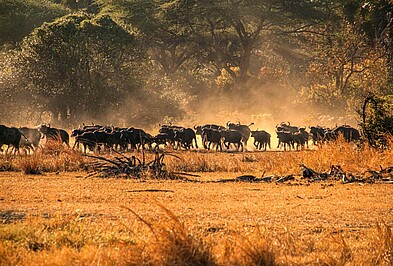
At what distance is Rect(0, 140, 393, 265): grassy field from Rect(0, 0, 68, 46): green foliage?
38.1 m

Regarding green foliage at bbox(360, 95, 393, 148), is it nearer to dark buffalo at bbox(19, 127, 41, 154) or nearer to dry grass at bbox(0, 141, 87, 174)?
dry grass at bbox(0, 141, 87, 174)

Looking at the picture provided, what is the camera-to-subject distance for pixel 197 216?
41.0 feet

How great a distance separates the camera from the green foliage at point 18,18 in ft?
191

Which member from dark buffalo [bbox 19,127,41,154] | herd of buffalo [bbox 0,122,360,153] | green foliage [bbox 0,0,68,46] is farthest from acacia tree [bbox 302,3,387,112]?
dark buffalo [bbox 19,127,41,154]

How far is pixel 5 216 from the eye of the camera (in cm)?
1227

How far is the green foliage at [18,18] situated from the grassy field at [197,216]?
38.1 metres

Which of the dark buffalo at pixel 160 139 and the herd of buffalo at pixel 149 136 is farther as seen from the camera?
the dark buffalo at pixel 160 139

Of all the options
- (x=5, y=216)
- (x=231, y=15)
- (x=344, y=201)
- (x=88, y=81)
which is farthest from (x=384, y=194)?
(x=231, y=15)

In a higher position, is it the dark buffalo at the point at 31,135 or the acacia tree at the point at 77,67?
the acacia tree at the point at 77,67

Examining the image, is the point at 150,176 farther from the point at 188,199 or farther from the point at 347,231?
the point at 347,231

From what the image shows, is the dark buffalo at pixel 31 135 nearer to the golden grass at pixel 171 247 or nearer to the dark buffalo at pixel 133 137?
the dark buffalo at pixel 133 137

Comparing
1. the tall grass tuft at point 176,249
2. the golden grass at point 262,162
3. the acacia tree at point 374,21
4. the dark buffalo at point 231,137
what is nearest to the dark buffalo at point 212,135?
the dark buffalo at point 231,137

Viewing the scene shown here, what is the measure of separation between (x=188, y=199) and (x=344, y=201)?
2.93m

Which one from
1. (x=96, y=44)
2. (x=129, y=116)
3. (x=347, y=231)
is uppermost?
(x=96, y=44)
